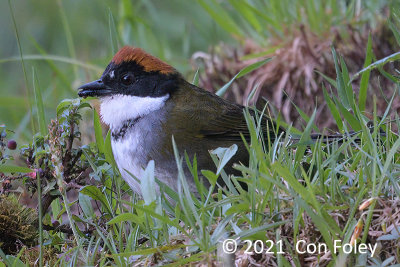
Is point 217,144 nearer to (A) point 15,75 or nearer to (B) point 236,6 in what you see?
(B) point 236,6

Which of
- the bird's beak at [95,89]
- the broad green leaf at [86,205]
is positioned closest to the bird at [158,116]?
the bird's beak at [95,89]

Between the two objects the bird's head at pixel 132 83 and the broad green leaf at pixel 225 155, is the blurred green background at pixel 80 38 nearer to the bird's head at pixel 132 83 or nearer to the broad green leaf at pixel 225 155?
the bird's head at pixel 132 83

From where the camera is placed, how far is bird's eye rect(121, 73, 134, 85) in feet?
13.0

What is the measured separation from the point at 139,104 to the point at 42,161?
0.74m

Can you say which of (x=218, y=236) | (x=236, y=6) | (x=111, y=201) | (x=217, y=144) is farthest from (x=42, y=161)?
(x=236, y=6)

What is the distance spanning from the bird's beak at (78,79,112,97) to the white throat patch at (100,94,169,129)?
0.14 feet

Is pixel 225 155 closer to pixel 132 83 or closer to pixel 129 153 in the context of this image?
pixel 129 153

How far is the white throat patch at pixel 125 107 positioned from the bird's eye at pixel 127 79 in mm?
89

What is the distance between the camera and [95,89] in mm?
3945

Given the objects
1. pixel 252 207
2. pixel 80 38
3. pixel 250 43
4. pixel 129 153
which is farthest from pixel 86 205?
pixel 80 38

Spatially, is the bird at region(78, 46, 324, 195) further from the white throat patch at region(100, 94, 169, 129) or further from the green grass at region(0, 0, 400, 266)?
the green grass at region(0, 0, 400, 266)

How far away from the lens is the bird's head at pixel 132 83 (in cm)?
392

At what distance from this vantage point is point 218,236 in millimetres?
2484

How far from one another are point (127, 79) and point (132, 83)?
38 mm
